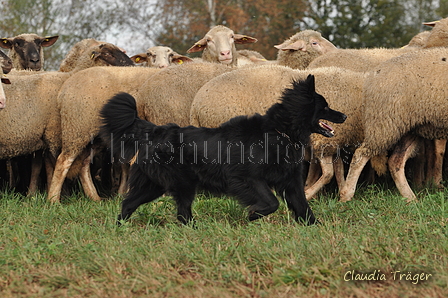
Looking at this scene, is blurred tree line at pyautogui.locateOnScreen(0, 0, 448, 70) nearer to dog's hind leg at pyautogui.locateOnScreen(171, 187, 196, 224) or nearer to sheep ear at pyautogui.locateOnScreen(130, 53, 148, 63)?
sheep ear at pyautogui.locateOnScreen(130, 53, 148, 63)

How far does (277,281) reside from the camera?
11.1 feet

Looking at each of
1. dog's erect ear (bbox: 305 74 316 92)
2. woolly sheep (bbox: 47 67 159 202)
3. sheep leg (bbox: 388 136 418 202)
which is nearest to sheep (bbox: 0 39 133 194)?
woolly sheep (bbox: 47 67 159 202)

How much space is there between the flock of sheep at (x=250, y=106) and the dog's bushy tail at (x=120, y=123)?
137 centimetres

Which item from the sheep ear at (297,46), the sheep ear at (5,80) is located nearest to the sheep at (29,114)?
the sheep ear at (5,80)

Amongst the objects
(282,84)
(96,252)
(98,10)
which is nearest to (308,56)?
(282,84)

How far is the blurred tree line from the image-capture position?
22000 mm

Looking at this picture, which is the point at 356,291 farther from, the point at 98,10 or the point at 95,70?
the point at 98,10

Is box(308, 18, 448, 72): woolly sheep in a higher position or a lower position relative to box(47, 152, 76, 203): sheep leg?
higher

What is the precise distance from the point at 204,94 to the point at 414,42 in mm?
3839

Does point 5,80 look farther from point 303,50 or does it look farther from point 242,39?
point 242,39

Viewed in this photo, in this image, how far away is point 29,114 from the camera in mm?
7012

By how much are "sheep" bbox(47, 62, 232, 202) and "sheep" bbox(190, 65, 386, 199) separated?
41 centimetres

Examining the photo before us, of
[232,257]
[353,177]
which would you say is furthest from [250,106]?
[232,257]

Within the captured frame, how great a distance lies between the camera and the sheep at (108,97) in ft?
21.7
